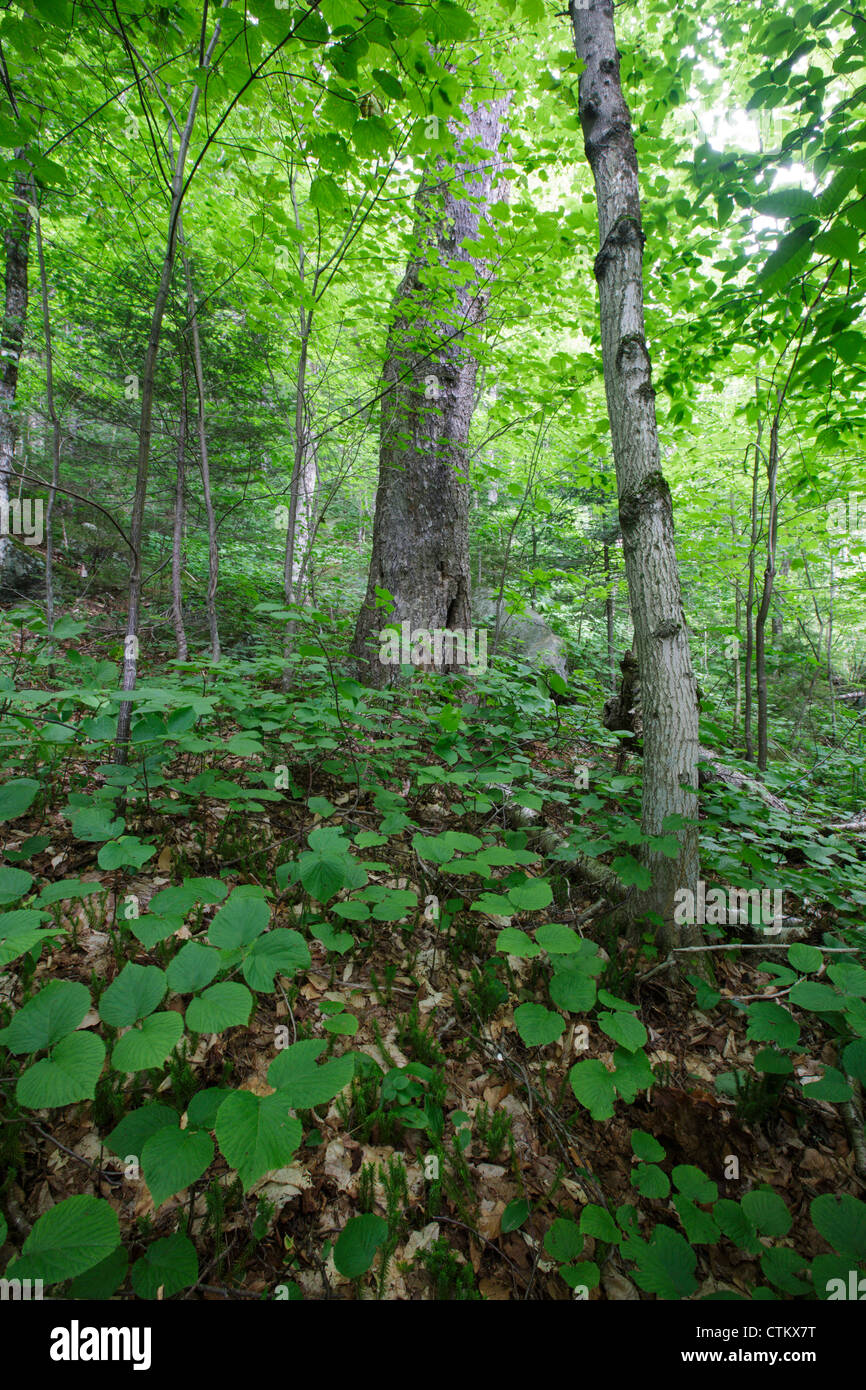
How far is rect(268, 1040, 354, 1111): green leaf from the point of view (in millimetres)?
1063

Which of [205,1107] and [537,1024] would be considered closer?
[205,1107]

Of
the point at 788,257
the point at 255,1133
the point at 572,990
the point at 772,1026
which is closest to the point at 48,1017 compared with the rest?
the point at 255,1133

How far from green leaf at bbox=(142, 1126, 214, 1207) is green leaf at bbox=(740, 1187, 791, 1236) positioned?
4.19 ft

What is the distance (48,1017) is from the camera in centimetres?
108

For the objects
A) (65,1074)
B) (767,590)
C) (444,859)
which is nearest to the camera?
(65,1074)

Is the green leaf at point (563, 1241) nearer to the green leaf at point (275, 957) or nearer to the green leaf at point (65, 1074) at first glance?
the green leaf at point (275, 957)

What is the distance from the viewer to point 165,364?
5457 mm

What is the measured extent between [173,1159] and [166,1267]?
310 mm

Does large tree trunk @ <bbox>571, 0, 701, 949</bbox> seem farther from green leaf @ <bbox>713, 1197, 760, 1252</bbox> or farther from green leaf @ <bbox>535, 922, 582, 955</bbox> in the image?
green leaf @ <bbox>713, 1197, 760, 1252</bbox>

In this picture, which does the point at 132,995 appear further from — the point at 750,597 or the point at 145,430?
the point at 750,597

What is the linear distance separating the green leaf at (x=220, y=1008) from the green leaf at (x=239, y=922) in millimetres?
116

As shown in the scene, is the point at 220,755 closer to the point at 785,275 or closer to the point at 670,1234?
the point at 670,1234
